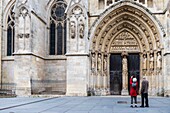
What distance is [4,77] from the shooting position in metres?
29.6

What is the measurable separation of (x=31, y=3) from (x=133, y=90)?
12354 millimetres

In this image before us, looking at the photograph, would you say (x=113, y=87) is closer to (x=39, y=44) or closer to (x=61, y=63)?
(x=61, y=63)

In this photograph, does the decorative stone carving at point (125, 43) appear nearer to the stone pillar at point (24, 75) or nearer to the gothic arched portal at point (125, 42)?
the gothic arched portal at point (125, 42)

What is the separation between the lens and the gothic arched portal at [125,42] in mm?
26062

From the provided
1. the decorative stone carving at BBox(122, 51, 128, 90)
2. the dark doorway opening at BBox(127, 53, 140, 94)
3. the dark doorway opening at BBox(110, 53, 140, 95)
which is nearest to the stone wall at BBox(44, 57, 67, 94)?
the dark doorway opening at BBox(110, 53, 140, 95)

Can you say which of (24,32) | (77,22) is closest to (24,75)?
(24,32)

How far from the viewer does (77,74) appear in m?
25.1

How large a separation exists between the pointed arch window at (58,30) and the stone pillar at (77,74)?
4.08 meters

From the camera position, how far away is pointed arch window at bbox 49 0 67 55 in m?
29.2

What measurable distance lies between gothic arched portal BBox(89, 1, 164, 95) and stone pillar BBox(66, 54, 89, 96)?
122 centimetres

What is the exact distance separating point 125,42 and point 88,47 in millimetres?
3577

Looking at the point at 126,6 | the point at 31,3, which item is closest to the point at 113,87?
the point at 126,6

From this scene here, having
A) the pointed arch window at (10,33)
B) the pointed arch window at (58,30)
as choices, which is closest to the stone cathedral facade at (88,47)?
the pointed arch window at (58,30)

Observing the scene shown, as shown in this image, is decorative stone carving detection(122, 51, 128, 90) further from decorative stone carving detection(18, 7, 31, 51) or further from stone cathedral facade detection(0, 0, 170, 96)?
decorative stone carving detection(18, 7, 31, 51)
